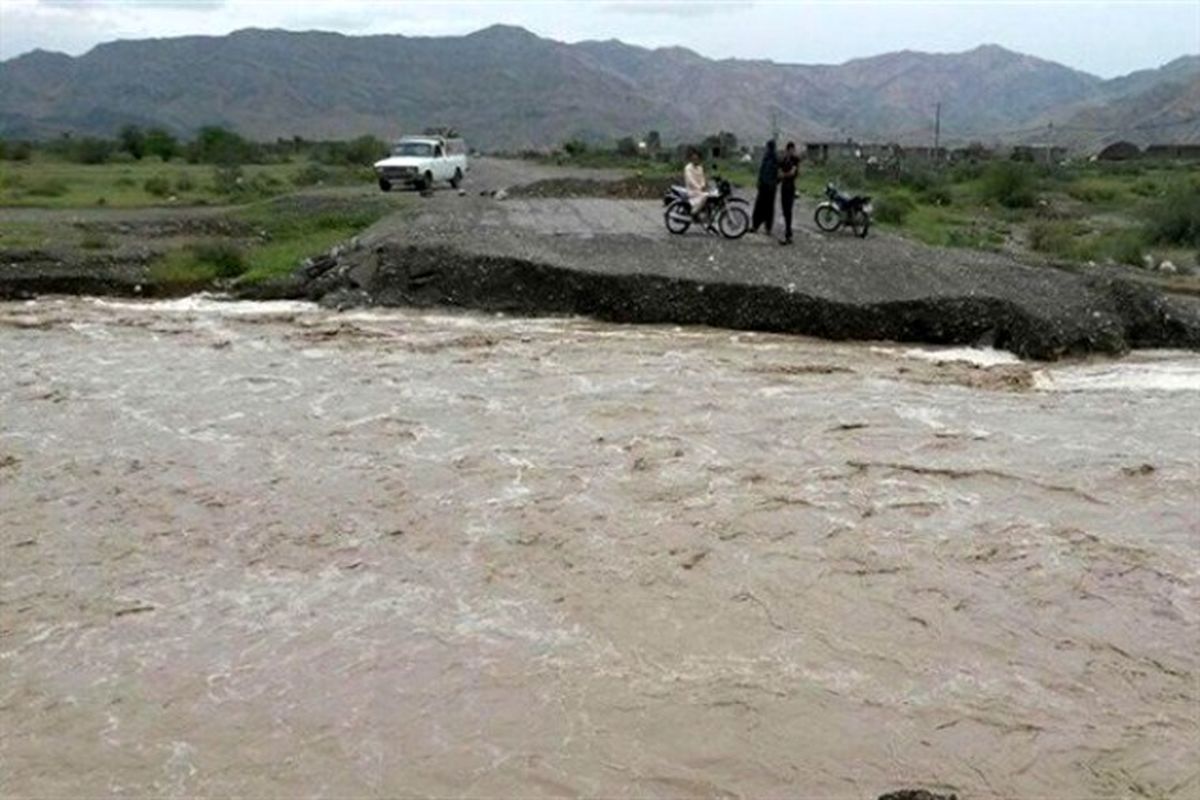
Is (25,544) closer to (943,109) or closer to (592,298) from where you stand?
(592,298)

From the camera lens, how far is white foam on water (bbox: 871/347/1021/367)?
1505 centimetres

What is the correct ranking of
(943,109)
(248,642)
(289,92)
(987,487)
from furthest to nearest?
(943,109) < (289,92) < (987,487) < (248,642)

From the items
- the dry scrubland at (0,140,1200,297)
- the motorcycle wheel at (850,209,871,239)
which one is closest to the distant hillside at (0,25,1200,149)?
the dry scrubland at (0,140,1200,297)

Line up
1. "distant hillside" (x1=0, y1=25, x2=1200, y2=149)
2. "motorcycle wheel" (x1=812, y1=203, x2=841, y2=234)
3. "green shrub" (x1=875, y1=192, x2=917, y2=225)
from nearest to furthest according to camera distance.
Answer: "motorcycle wheel" (x1=812, y1=203, x2=841, y2=234), "green shrub" (x1=875, y1=192, x2=917, y2=225), "distant hillside" (x1=0, y1=25, x2=1200, y2=149)

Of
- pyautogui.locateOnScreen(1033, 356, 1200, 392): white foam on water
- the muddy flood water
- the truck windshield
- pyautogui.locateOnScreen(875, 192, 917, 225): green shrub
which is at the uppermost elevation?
the truck windshield

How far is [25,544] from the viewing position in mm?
9266

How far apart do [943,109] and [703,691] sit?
163235mm

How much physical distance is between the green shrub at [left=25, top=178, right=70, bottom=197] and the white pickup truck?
8.14 m

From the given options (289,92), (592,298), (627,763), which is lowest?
(627,763)

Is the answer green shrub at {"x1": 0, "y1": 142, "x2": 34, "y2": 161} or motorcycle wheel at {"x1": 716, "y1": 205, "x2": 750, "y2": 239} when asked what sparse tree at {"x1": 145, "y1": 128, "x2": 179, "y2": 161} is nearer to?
green shrub at {"x1": 0, "y1": 142, "x2": 34, "y2": 161}

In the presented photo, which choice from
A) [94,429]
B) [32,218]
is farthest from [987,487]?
[32,218]

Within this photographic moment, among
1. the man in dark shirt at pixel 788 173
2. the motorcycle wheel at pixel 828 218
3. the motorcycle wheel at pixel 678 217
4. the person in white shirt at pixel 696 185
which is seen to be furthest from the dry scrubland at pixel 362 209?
the motorcycle wheel at pixel 678 217

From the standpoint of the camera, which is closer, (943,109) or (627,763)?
(627,763)

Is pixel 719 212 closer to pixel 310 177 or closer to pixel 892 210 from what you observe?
pixel 892 210
